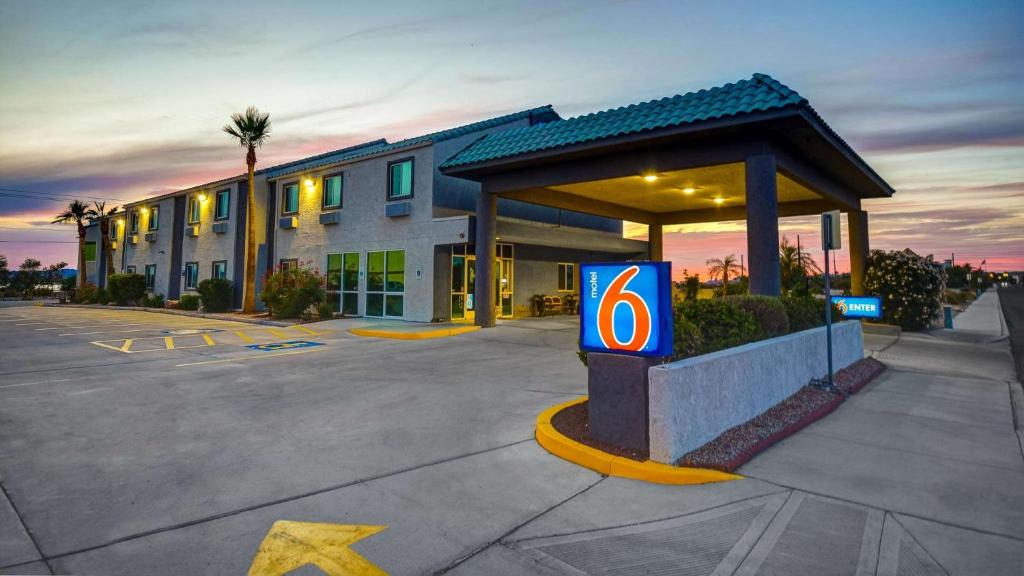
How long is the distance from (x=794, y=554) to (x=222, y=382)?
29.0 ft

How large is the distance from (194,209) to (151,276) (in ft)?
26.5

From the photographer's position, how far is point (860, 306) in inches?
477

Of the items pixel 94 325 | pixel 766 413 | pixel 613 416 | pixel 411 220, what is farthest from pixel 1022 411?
pixel 94 325

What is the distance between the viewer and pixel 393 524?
3607mm

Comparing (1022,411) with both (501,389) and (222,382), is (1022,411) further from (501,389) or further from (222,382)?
(222,382)

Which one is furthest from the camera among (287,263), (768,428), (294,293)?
(287,263)

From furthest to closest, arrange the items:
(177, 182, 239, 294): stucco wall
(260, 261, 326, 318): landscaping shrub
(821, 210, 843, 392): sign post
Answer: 1. (177, 182, 239, 294): stucco wall
2. (260, 261, 326, 318): landscaping shrub
3. (821, 210, 843, 392): sign post

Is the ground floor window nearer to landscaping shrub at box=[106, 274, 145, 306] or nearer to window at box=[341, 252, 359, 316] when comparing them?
landscaping shrub at box=[106, 274, 145, 306]

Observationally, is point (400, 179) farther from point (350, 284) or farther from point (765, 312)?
point (765, 312)

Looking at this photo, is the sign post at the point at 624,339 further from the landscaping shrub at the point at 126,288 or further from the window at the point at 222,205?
the landscaping shrub at the point at 126,288

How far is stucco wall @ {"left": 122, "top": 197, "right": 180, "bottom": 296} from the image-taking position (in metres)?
34.6

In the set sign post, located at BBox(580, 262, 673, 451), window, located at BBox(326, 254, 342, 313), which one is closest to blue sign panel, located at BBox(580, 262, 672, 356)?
sign post, located at BBox(580, 262, 673, 451)

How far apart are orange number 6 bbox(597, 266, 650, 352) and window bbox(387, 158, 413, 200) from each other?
53.4 feet

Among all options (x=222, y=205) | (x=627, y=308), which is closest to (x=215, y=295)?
(x=222, y=205)
